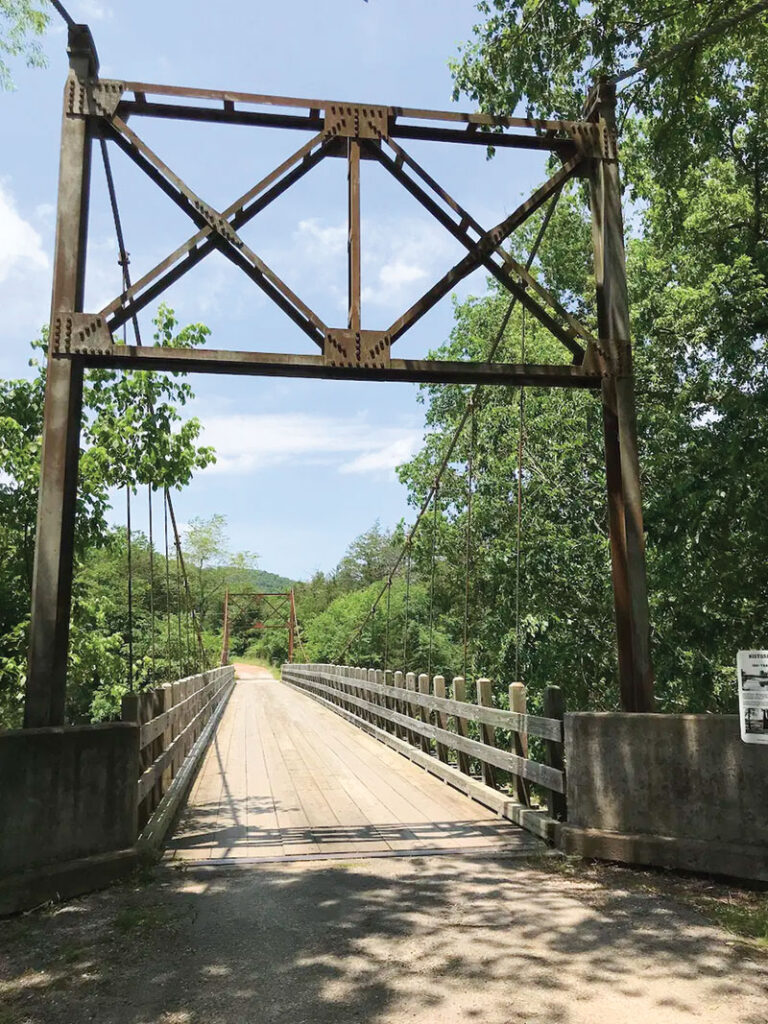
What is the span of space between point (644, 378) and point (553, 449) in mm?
2806

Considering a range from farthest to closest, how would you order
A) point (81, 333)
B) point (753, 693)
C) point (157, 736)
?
1. point (157, 736)
2. point (81, 333)
3. point (753, 693)

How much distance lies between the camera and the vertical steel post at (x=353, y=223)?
5.29 metres

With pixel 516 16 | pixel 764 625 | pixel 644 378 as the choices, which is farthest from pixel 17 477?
pixel 764 625

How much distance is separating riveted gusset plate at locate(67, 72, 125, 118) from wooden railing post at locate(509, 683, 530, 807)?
4747 mm

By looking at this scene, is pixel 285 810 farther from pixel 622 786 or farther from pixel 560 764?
pixel 622 786

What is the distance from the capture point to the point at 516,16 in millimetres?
7516

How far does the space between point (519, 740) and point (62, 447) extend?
12.3 feet

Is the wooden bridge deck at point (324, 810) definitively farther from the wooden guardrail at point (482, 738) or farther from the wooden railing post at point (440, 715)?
the wooden railing post at point (440, 715)

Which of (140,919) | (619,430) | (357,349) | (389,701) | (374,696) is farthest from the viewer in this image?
(374,696)

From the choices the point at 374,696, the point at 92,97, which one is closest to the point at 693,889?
the point at 92,97

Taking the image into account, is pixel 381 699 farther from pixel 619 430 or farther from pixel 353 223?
pixel 353 223

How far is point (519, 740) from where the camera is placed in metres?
5.77

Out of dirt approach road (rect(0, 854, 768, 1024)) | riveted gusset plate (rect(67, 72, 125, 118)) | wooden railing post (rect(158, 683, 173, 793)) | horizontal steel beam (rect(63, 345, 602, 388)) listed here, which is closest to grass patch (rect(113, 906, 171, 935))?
dirt approach road (rect(0, 854, 768, 1024))

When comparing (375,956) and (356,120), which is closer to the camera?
(375,956)
